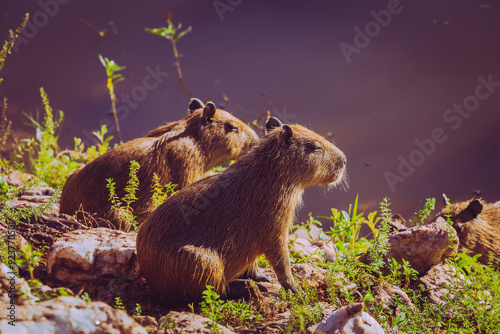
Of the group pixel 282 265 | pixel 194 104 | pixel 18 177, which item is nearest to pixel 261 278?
pixel 282 265

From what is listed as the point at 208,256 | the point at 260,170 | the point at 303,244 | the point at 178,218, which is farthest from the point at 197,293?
the point at 303,244

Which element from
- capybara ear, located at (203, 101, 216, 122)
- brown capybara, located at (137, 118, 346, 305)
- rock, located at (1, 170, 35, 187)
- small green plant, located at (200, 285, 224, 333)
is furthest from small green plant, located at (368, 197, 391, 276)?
rock, located at (1, 170, 35, 187)

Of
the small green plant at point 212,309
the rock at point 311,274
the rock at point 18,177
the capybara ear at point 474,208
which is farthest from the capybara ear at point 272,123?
the rock at point 18,177

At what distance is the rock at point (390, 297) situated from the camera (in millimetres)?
3547

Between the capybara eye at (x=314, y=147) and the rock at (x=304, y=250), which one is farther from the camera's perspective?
the rock at (x=304, y=250)

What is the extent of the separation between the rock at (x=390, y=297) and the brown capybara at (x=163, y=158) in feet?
7.34

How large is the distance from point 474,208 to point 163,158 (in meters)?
3.88

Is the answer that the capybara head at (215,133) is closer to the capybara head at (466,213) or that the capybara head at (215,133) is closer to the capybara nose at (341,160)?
the capybara nose at (341,160)

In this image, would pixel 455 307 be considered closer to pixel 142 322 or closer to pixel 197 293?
pixel 197 293

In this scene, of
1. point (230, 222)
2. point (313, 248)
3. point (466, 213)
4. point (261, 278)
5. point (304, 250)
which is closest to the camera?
point (230, 222)

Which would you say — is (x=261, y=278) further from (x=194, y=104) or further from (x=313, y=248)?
(x=194, y=104)

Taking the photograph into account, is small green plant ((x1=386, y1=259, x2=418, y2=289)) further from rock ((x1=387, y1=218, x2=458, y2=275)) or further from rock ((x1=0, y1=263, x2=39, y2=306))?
rock ((x1=0, y1=263, x2=39, y2=306))

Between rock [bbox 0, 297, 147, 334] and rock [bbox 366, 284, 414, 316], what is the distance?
86.4 inches

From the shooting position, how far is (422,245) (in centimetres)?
418
